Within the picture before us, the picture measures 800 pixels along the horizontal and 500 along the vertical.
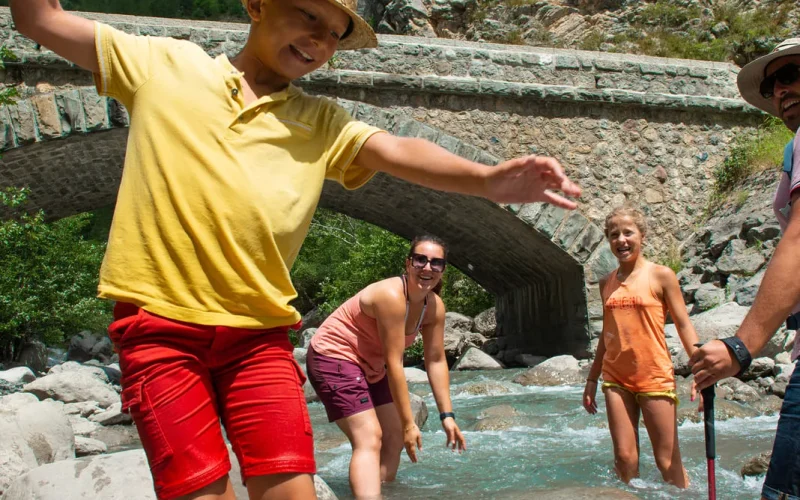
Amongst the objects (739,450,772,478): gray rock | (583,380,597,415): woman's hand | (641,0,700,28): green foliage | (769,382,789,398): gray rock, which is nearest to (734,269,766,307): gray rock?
(769,382,789,398): gray rock

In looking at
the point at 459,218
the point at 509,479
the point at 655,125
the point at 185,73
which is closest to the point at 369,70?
the point at 459,218

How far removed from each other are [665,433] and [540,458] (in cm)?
150

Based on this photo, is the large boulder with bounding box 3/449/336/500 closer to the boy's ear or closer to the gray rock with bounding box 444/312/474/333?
the boy's ear

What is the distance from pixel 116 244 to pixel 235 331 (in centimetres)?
32

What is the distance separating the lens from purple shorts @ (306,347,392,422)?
148 inches

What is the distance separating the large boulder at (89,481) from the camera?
302 centimetres

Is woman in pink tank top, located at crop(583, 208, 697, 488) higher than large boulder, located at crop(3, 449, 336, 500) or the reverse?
higher

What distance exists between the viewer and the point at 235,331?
1.69 meters

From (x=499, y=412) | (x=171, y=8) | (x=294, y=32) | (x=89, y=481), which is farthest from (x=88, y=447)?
(x=171, y=8)

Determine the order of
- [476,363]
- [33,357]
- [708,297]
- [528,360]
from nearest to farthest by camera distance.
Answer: [708,297], [33,357], [476,363], [528,360]

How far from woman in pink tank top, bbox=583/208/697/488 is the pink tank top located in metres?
1.03

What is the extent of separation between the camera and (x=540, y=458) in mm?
5305

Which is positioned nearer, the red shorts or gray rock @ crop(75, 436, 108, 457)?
the red shorts

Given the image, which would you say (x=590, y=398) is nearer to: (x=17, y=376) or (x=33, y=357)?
(x=17, y=376)
